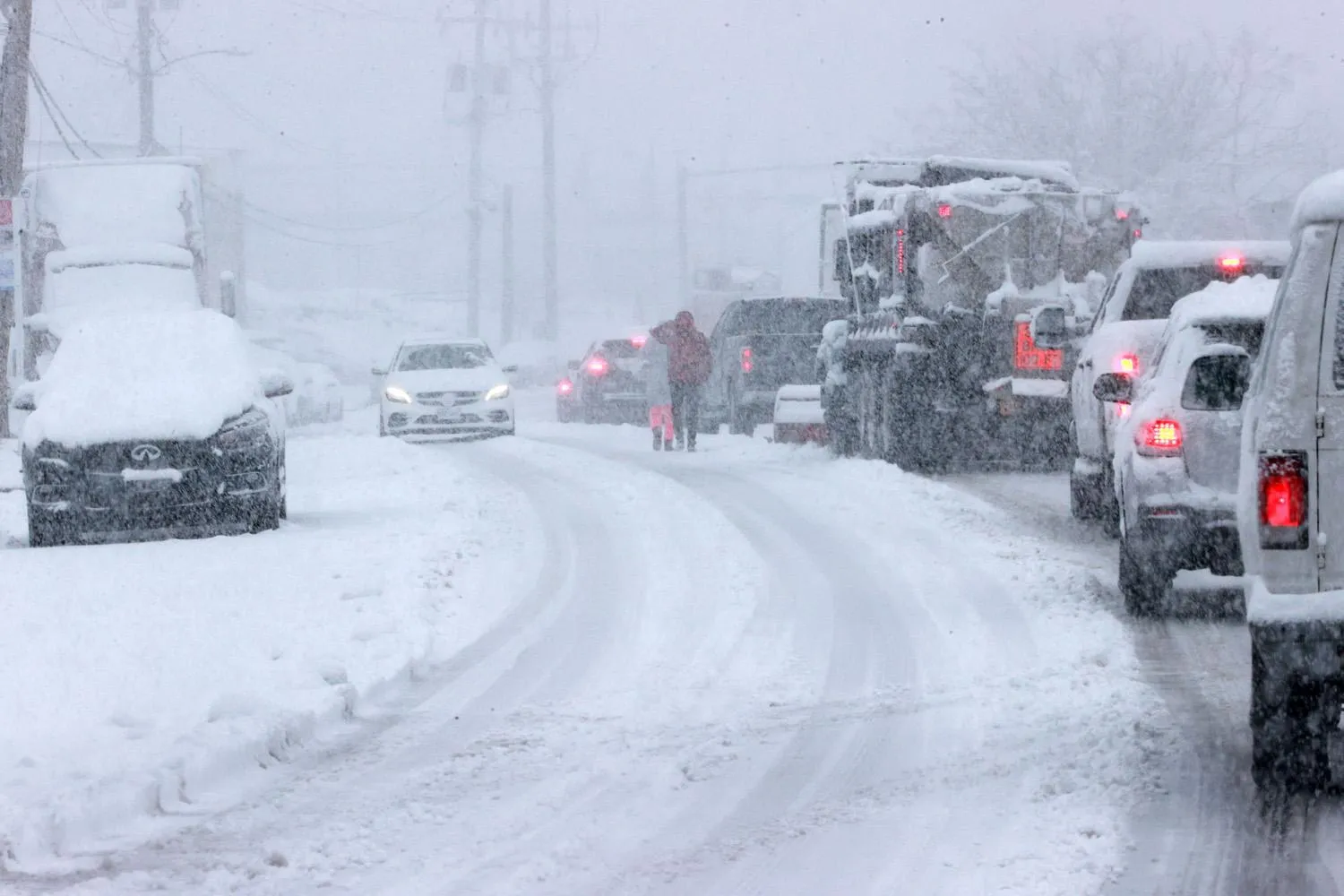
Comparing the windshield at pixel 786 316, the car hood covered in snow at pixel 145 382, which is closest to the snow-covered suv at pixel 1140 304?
the car hood covered in snow at pixel 145 382

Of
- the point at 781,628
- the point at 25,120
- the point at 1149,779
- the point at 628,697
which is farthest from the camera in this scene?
the point at 25,120

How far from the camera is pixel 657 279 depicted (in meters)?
122

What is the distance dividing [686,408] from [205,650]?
1335 cm

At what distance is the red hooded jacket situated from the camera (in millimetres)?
21391

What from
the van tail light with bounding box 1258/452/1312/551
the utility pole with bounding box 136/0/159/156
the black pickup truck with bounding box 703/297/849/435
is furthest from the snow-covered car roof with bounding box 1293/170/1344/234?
the utility pole with bounding box 136/0/159/156

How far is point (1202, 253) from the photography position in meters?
12.5

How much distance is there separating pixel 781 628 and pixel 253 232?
11867 centimetres

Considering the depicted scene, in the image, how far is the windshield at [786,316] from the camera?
24188mm

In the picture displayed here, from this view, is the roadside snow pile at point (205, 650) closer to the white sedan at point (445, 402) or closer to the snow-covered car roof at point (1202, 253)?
the snow-covered car roof at point (1202, 253)

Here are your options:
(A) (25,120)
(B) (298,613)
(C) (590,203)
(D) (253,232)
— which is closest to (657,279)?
(C) (590,203)

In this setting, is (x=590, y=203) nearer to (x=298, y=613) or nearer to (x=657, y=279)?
(x=657, y=279)

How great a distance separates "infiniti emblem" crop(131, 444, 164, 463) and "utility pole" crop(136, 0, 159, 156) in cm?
2848

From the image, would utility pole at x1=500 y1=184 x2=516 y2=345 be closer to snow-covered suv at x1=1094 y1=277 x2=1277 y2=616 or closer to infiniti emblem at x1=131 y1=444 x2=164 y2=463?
infiniti emblem at x1=131 y1=444 x2=164 y2=463

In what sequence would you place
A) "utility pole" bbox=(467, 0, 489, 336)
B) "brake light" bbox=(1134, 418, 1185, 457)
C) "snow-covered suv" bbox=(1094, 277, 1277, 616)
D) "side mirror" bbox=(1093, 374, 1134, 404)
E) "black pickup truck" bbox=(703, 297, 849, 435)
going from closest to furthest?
"snow-covered suv" bbox=(1094, 277, 1277, 616)
"brake light" bbox=(1134, 418, 1185, 457)
"side mirror" bbox=(1093, 374, 1134, 404)
"black pickup truck" bbox=(703, 297, 849, 435)
"utility pole" bbox=(467, 0, 489, 336)
